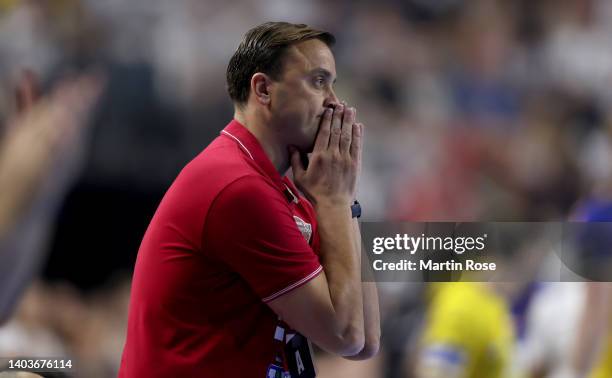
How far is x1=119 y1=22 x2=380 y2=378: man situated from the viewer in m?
1.72

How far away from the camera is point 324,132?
1.98 metres

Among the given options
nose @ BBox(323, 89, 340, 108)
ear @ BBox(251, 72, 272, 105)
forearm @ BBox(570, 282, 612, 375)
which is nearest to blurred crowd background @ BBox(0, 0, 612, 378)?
forearm @ BBox(570, 282, 612, 375)

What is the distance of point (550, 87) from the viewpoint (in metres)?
3.07

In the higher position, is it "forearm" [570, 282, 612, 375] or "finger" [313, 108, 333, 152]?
"finger" [313, 108, 333, 152]

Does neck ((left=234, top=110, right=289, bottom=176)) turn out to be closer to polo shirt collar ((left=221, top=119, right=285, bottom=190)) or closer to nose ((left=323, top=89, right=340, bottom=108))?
polo shirt collar ((left=221, top=119, right=285, bottom=190))

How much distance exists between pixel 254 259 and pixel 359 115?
1.51 m

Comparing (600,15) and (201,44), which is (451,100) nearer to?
(600,15)

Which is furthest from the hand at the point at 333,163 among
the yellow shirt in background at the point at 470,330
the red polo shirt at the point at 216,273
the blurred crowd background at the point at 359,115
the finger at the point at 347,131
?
the yellow shirt in background at the point at 470,330

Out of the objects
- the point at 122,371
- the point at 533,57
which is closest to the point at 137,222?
the point at 122,371

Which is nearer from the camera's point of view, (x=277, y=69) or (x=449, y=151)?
(x=277, y=69)

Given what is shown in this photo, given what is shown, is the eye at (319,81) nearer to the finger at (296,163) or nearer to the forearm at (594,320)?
the finger at (296,163)

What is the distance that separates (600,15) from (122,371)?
7.23ft

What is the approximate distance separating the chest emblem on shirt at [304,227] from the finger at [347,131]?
20 cm

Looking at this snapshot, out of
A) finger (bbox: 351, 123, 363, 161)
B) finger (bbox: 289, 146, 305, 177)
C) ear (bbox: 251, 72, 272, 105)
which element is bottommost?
finger (bbox: 289, 146, 305, 177)
